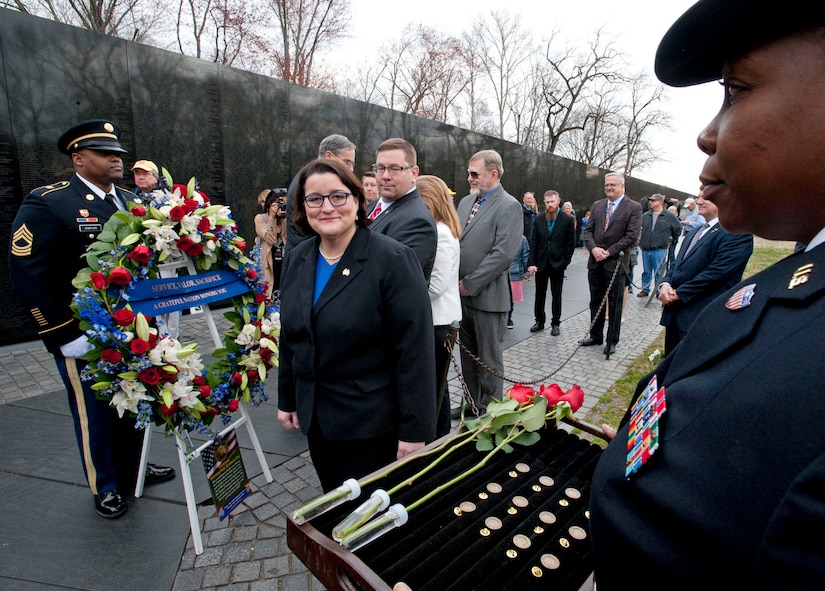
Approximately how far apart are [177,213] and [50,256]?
763 millimetres

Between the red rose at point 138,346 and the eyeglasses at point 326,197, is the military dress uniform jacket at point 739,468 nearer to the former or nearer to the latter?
the eyeglasses at point 326,197

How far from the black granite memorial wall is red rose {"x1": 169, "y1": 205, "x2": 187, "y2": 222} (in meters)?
4.31

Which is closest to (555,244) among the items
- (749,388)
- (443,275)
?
(443,275)

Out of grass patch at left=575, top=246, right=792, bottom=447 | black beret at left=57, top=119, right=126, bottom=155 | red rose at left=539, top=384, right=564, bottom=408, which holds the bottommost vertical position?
grass patch at left=575, top=246, right=792, bottom=447

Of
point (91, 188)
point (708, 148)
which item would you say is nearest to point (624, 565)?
point (708, 148)

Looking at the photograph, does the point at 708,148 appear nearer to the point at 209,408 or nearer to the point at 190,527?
the point at 209,408

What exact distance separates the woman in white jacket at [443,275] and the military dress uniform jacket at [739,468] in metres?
2.58

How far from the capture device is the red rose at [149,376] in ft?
8.05

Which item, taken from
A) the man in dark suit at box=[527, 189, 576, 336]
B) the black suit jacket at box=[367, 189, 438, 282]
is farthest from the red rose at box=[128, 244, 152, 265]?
the man in dark suit at box=[527, 189, 576, 336]

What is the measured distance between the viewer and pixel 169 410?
2553mm

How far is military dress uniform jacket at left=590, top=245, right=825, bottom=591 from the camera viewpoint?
56 cm

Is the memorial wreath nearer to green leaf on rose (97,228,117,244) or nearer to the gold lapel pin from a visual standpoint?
green leaf on rose (97,228,117,244)

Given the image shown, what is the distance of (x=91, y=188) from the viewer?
2949 mm

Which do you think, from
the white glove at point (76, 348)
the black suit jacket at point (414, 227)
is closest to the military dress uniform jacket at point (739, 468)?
the black suit jacket at point (414, 227)
